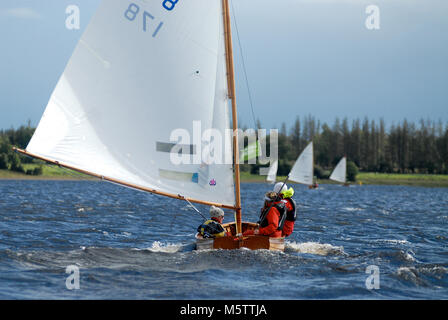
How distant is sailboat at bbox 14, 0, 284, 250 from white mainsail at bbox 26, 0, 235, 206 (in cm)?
3

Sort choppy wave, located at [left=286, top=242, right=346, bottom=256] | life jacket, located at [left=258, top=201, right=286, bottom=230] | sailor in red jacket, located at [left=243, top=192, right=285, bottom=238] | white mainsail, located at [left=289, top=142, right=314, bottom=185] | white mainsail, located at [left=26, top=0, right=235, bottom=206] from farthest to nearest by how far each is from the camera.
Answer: white mainsail, located at [left=289, top=142, right=314, bottom=185]
choppy wave, located at [left=286, top=242, right=346, bottom=256]
life jacket, located at [left=258, top=201, right=286, bottom=230]
sailor in red jacket, located at [left=243, top=192, right=285, bottom=238]
white mainsail, located at [left=26, top=0, right=235, bottom=206]

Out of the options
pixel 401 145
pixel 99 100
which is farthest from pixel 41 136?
pixel 401 145

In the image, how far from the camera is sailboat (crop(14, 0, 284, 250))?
15.6 metres

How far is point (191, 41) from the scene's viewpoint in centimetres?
1589

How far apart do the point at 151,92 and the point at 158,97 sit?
10.0 inches

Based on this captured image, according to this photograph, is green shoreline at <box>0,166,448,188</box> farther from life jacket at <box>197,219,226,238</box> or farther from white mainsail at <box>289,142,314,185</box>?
life jacket at <box>197,219,226,238</box>

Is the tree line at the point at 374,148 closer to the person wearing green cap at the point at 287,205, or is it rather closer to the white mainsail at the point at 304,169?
the white mainsail at the point at 304,169

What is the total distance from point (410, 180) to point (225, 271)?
129 meters

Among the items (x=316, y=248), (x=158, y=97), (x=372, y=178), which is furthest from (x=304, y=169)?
(x=372, y=178)

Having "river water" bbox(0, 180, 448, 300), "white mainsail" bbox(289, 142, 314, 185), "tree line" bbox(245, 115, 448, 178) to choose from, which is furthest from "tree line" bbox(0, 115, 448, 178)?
"river water" bbox(0, 180, 448, 300)

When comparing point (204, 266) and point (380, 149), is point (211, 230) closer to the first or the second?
point (204, 266)

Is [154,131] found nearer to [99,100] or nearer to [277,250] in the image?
[99,100]

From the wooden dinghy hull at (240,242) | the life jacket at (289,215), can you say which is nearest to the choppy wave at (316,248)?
the life jacket at (289,215)

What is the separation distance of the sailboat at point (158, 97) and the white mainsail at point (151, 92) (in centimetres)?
3
